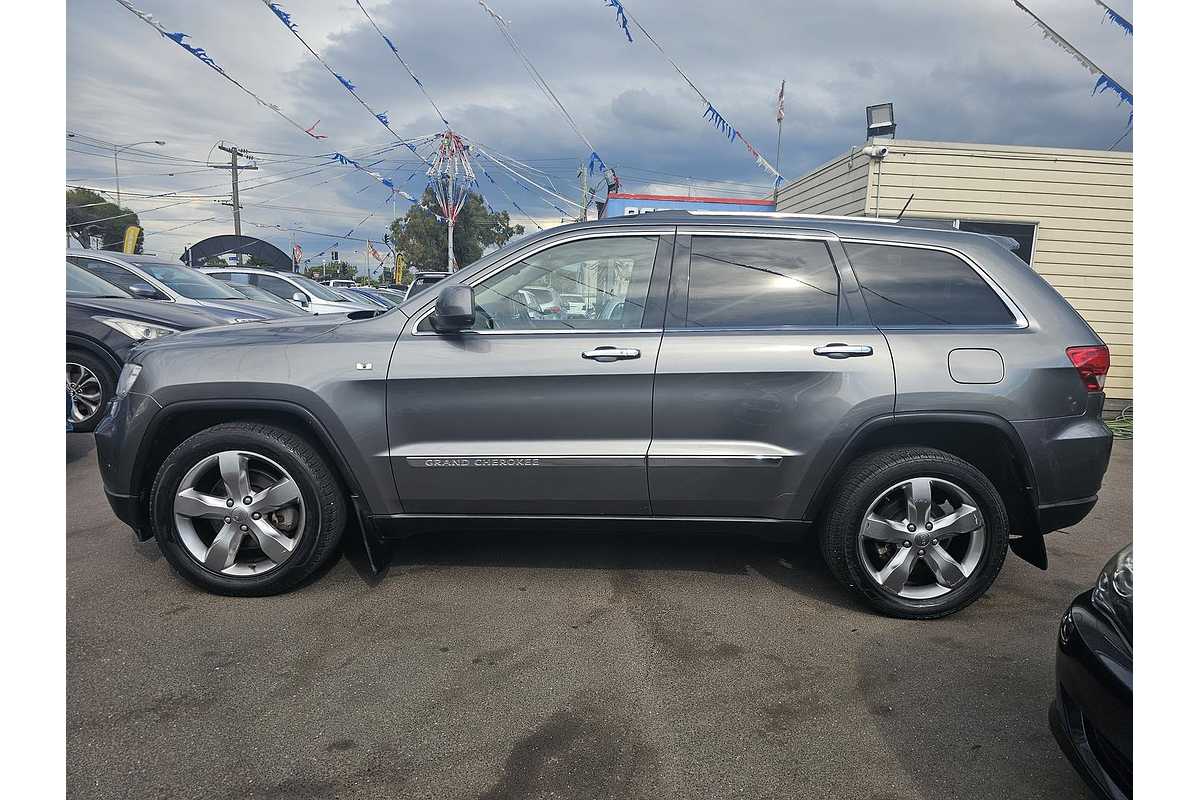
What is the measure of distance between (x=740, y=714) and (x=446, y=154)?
20980 millimetres

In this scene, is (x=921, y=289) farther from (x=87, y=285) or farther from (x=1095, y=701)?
(x=87, y=285)

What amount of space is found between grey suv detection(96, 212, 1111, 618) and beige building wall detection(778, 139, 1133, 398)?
23.4ft

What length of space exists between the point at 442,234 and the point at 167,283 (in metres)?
41.9

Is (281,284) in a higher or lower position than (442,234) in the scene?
lower

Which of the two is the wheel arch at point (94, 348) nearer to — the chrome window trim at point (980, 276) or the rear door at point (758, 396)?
the rear door at point (758, 396)

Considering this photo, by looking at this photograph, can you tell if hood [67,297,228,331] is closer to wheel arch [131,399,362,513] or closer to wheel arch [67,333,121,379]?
wheel arch [67,333,121,379]

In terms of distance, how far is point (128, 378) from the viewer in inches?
137

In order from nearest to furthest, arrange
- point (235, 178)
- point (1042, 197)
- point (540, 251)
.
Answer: point (540, 251), point (1042, 197), point (235, 178)

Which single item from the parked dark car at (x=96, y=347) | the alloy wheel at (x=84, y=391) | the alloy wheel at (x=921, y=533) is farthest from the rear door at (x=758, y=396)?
the alloy wheel at (x=84, y=391)

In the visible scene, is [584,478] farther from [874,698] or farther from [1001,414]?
[1001,414]

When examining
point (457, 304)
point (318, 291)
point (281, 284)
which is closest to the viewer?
point (457, 304)

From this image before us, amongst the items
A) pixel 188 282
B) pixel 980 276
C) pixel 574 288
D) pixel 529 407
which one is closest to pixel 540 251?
pixel 574 288

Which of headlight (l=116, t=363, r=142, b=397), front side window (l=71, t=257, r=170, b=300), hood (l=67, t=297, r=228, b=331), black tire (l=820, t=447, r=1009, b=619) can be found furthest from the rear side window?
front side window (l=71, t=257, r=170, b=300)

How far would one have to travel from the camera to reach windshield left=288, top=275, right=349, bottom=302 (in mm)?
13320
